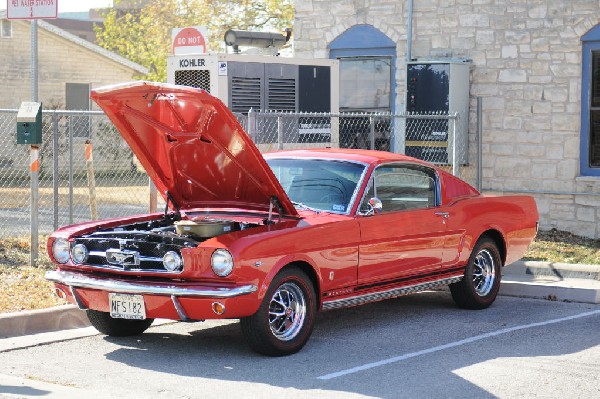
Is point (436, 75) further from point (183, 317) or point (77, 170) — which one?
point (77, 170)

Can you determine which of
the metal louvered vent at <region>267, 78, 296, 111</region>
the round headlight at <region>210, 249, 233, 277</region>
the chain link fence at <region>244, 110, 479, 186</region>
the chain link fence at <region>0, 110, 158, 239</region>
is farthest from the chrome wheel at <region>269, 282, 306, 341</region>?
the chain link fence at <region>0, 110, 158, 239</region>

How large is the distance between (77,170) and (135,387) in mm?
23088

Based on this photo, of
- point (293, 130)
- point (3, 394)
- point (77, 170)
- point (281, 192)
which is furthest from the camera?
point (77, 170)

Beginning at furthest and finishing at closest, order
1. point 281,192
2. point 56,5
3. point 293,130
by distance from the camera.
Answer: point 293,130
point 56,5
point 281,192

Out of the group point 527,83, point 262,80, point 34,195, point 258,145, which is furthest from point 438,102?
point 34,195

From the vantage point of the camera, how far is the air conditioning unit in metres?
13.7

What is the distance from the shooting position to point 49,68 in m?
32.2

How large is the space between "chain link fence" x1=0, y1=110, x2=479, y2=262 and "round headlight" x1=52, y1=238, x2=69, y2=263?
12.0 feet

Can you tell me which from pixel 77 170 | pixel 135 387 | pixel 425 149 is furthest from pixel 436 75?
pixel 77 170

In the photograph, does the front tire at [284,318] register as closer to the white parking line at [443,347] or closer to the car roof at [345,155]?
the white parking line at [443,347]

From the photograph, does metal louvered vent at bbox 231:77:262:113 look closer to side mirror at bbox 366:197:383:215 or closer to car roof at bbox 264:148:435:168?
car roof at bbox 264:148:435:168

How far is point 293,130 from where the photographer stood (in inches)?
568

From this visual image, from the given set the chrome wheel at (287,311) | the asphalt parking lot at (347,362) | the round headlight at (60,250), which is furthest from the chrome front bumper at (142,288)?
the asphalt parking lot at (347,362)

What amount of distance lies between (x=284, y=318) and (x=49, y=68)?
2551cm
